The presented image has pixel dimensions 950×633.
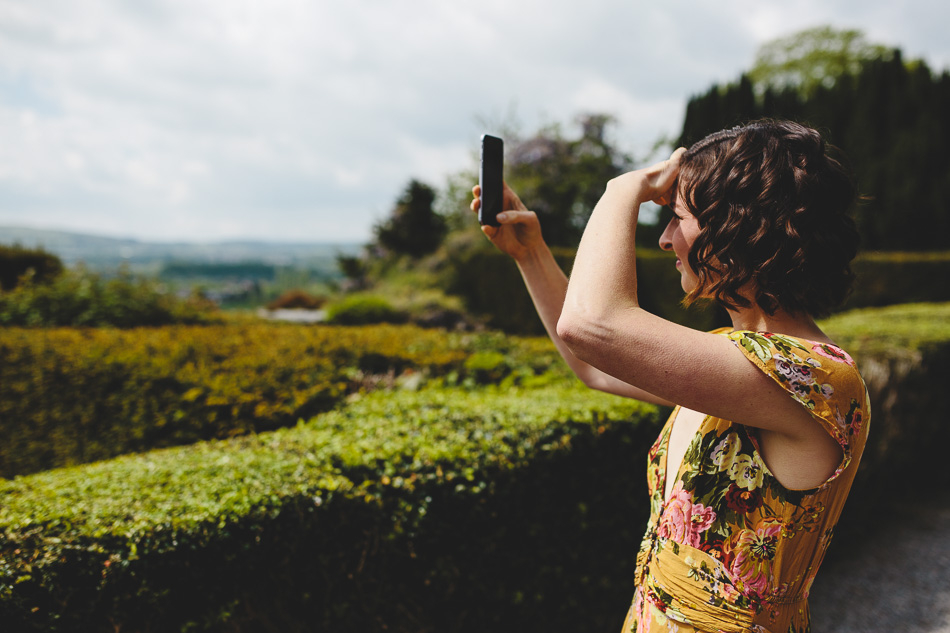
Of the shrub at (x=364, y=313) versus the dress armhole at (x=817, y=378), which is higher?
the dress armhole at (x=817, y=378)

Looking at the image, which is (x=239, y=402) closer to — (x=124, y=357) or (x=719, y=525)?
(x=124, y=357)

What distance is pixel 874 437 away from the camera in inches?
176

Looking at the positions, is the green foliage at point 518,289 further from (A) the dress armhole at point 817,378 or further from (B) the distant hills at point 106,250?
(A) the dress armhole at point 817,378

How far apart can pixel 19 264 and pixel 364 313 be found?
6471 mm

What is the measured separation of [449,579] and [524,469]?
58 cm

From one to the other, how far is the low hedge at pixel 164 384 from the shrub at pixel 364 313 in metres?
6.63

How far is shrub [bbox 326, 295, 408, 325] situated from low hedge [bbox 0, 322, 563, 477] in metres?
6.63

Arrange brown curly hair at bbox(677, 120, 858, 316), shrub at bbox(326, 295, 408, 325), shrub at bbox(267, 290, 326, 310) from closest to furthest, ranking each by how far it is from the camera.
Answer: brown curly hair at bbox(677, 120, 858, 316)
shrub at bbox(326, 295, 408, 325)
shrub at bbox(267, 290, 326, 310)

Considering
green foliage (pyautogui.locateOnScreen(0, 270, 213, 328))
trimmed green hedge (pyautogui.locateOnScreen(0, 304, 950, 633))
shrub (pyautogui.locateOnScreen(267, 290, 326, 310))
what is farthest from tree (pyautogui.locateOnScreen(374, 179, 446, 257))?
trimmed green hedge (pyautogui.locateOnScreen(0, 304, 950, 633))

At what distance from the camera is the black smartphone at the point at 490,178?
1552mm

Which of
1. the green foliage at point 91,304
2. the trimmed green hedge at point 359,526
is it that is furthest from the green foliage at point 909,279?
the green foliage at point 91,304

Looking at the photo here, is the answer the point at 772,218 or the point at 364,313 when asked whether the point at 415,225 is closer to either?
the point at 364,313

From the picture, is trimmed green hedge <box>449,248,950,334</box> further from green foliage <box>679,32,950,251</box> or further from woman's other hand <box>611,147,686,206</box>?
woman's other hand <box>611,147,686,206</box>

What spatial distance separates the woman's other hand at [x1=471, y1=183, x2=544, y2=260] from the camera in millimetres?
1665
